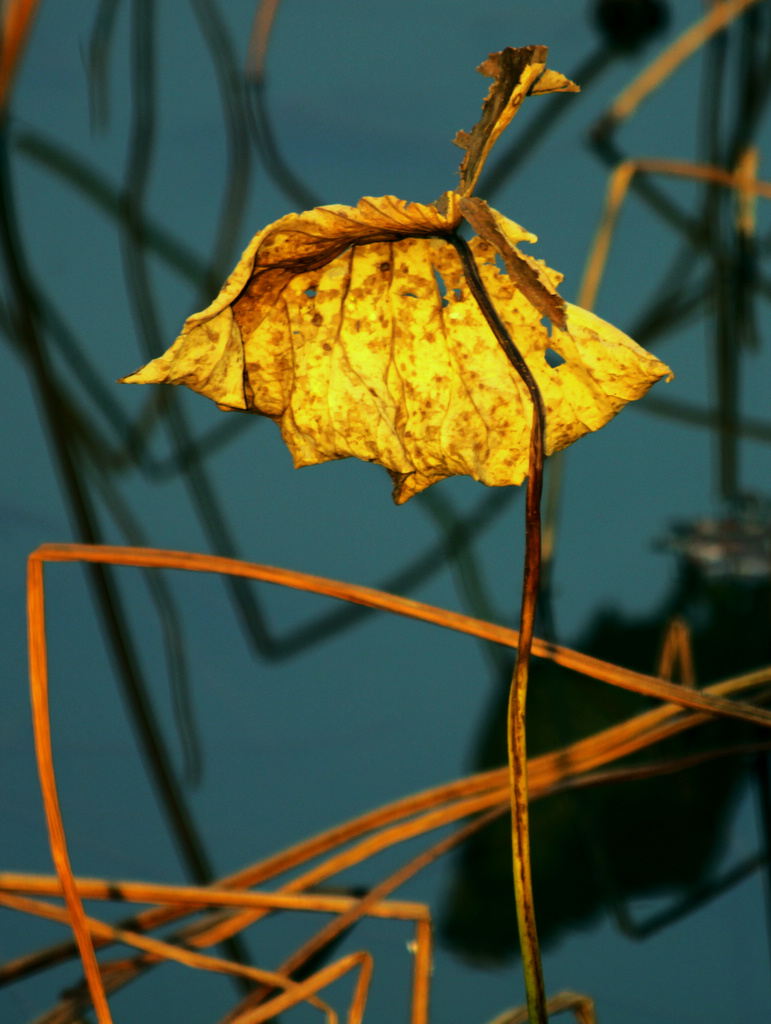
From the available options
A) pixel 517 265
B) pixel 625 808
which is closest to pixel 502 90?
pixel 517 265

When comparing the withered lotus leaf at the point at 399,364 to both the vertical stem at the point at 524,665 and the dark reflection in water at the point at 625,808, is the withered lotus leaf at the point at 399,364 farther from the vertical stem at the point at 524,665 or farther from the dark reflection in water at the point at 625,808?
the dark reflection in water at the point at 625,808

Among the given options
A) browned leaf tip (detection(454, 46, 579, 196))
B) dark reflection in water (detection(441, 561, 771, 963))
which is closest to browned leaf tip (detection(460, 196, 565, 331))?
browned leaf tip (detection(454, 46, 579, 196))

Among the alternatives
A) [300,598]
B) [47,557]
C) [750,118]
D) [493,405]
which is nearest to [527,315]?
[493,405]

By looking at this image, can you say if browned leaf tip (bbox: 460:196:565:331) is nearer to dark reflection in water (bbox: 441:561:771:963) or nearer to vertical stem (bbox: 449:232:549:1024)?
vertical stem (bbox: 449:232:549:1024)

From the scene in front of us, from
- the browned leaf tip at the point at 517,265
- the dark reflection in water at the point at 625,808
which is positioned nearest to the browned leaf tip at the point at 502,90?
the browned leaf tip at the point at 517,265

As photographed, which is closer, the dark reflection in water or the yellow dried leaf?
the yellow dried leaf

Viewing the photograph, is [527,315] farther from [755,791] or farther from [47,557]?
[755,791]

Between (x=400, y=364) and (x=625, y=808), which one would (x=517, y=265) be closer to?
(x=400, y=364)
